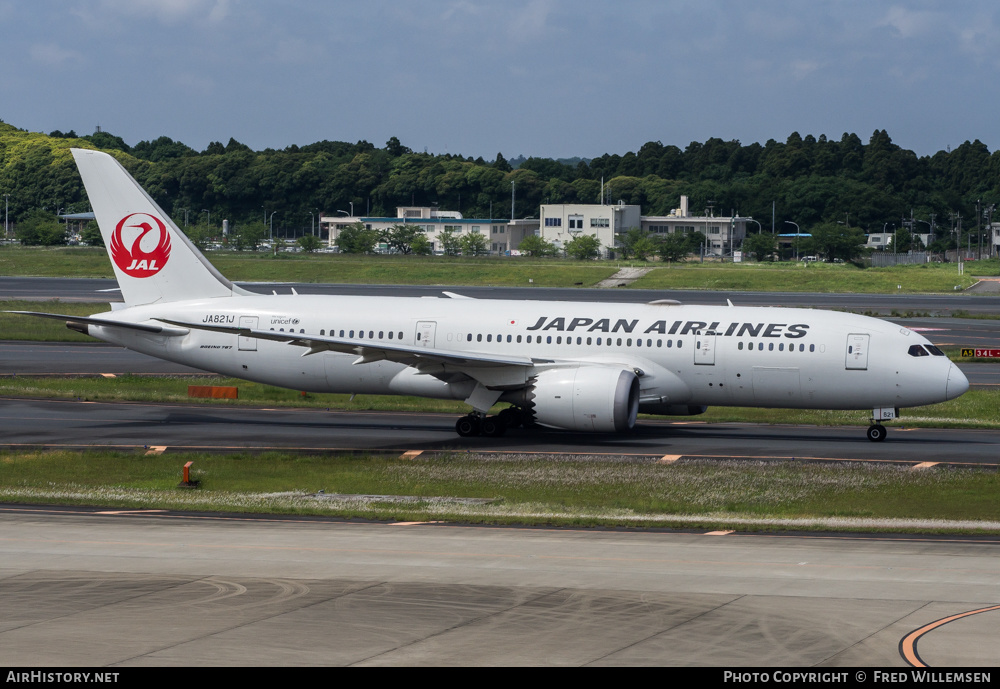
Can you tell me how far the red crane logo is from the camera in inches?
1775

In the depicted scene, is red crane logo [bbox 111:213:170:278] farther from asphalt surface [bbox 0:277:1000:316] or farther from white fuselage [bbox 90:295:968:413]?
asphalt surface [bbox 0:277:1000:316]

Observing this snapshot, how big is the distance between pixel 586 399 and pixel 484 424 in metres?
4.85

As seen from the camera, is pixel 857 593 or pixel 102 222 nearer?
pixel 857 593

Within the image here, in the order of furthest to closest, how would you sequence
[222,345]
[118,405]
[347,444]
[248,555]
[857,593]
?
[118,405] → [222,345] → [347,444] → [248,555] → [857,593]

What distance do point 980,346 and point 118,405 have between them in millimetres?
51603

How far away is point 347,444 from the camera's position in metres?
38.9

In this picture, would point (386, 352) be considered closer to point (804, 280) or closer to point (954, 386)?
point (954, 386)

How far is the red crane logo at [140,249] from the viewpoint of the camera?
45.1 m

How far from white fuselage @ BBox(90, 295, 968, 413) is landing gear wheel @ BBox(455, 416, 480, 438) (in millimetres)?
915

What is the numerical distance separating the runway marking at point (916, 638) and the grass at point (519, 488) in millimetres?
7760

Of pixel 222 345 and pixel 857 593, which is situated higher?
pixel 222 345

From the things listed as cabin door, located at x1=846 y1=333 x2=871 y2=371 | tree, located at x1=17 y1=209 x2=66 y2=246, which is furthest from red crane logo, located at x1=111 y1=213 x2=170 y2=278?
tree, located at x1=17 y1=209 x2=66 y2=246
